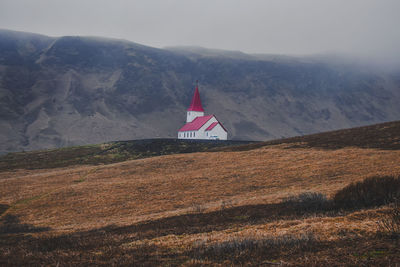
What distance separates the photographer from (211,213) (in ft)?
67.5

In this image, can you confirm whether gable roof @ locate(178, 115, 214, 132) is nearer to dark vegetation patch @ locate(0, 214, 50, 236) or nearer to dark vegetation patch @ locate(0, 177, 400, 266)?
dark vegetation patch @ locate(0, 214, 50, 236)

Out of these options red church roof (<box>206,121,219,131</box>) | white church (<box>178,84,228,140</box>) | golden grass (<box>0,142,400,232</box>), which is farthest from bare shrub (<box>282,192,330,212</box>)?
red church roof (<box>206,121,219,131</box>)

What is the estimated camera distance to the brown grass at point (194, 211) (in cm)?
1024

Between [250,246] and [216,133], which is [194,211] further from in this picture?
[216,133]

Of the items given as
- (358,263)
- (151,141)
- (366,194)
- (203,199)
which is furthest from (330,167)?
(151,141)

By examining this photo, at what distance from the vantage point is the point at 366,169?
30.8 m

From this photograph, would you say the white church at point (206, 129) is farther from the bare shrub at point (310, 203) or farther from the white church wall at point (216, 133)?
the bare shrub at point (310, 203)

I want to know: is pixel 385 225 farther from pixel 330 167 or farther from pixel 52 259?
pixel 330 167

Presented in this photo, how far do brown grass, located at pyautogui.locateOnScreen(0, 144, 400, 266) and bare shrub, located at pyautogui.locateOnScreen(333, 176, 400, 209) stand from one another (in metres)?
2.14

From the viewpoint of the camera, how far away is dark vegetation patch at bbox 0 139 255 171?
251ft

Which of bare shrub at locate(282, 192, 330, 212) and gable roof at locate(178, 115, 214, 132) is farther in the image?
gable roof at locate(178, 115, 214, 132)

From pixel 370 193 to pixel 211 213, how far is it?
28.0 feet

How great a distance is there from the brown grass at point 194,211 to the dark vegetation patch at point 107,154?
1042 cm

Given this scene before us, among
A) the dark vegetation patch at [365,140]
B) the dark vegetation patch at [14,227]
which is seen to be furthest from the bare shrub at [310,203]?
the dark vegetation patch at [365,140]
